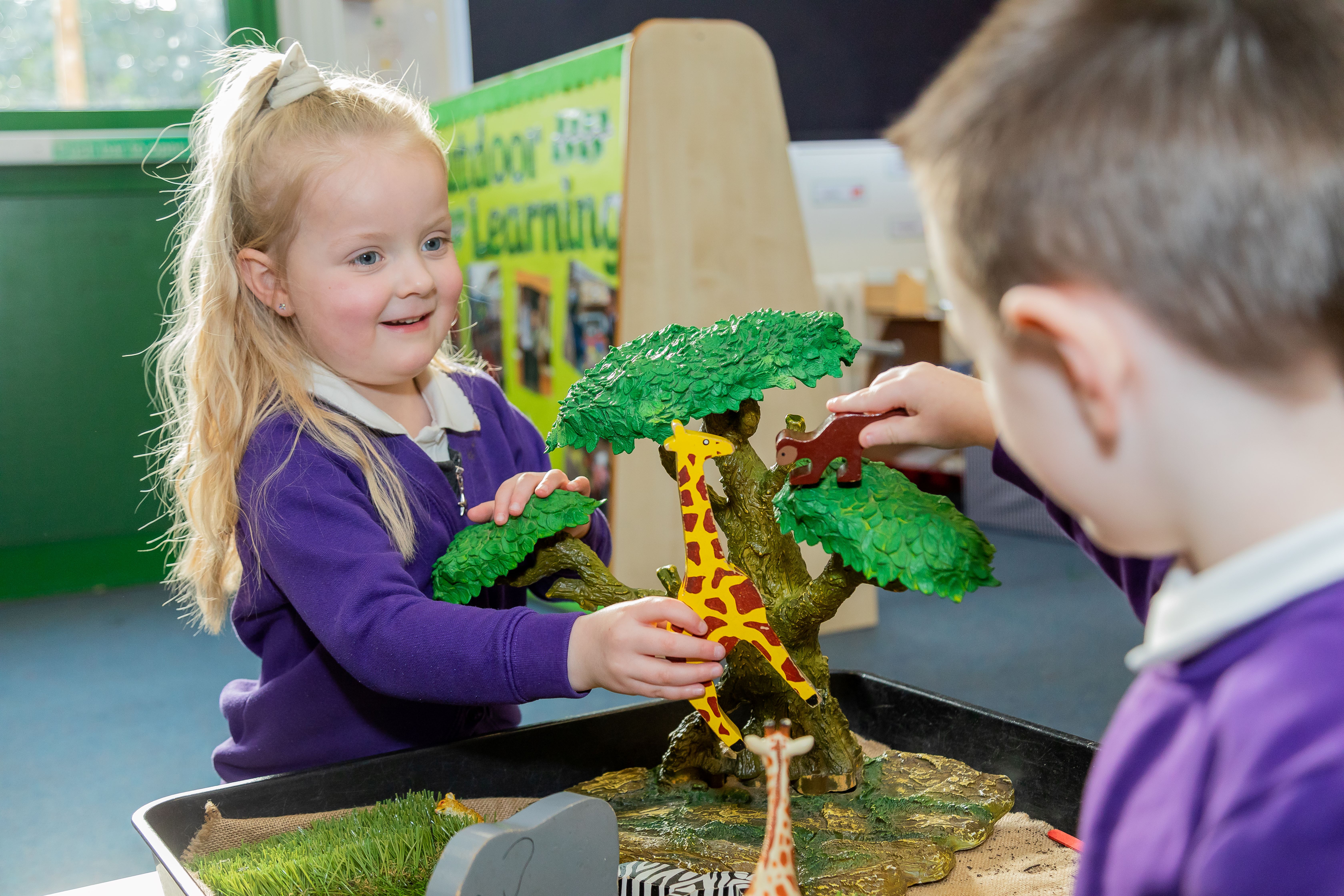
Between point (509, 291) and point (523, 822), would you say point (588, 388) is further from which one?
point (509, 291)

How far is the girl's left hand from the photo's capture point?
800mm

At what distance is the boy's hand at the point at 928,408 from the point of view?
2.21 ft

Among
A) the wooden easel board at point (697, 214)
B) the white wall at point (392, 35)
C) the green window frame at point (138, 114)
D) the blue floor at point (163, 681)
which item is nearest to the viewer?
the blue floor at point (163, 681)

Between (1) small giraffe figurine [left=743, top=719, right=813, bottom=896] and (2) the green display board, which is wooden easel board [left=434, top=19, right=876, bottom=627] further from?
(1) small giraffe figurine [left=743, top=719, right=813, bottom=896]

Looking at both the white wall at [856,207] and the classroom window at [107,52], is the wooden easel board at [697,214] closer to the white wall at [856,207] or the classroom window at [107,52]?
the classroom window at [107,52]

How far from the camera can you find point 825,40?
3.69 metres

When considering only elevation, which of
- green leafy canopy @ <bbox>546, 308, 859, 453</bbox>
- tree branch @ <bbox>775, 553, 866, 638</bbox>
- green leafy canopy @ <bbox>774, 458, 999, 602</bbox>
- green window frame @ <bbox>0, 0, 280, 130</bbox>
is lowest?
tree branch @ <bbox>775, 553, 866, 638</bbox>

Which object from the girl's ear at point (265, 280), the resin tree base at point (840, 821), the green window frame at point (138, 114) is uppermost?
the green window frame at point (138, 114)

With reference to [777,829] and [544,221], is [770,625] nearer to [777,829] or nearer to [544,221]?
[777,829]

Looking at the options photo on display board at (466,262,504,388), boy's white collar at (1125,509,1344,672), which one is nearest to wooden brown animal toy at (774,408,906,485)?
boy's white collar at (1125,509,1344,672)

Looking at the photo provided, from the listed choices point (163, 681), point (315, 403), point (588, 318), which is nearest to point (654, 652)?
point (315, 403)

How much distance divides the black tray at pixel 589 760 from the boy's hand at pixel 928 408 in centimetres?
22

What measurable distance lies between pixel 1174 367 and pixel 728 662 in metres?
0.50

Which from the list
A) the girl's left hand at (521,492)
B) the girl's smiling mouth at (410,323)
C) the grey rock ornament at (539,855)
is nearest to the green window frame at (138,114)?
the girl's smiling mouth at (410,323)
